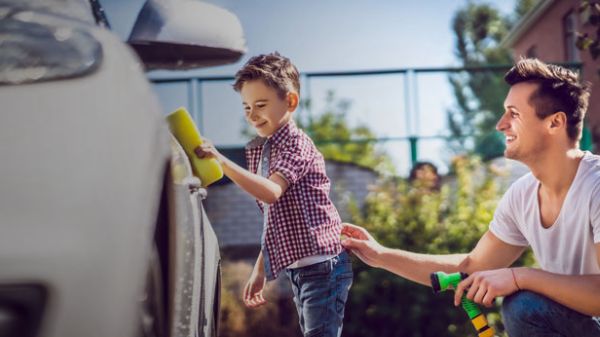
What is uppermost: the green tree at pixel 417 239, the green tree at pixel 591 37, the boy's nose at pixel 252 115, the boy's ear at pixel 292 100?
the green tree at pixel 591 37

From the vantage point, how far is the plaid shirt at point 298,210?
2.87 metres

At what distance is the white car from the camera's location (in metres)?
1.16

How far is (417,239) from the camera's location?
6176 mm

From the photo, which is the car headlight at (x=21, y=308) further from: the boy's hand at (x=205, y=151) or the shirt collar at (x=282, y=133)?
the shirt collar at (x=282, y=133)

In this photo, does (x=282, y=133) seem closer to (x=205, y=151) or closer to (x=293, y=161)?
(x=293, y=161)

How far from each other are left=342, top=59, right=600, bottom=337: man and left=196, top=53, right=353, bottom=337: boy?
0.13 meters

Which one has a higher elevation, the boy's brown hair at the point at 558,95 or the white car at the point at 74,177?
the boy's brown hair at the point at 558,95

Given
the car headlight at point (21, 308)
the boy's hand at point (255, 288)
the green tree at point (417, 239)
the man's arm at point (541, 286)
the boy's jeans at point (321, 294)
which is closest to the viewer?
the car headlight at point (21, 308)

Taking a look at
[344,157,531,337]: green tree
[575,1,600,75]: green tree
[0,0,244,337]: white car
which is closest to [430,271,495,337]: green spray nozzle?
[0,0,244,337]: white car

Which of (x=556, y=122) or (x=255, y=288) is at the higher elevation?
(x=556, y=122)

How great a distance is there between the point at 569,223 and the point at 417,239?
3.60 metres

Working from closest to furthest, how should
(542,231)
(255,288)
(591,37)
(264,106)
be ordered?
(542,231) < (264,106) < (255,288) < (591,37)

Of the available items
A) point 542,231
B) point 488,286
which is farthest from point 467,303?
point 542,231

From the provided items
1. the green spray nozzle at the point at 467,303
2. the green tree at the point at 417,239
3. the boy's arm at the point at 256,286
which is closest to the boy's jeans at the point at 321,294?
the boy's arm at the point at 256,286
